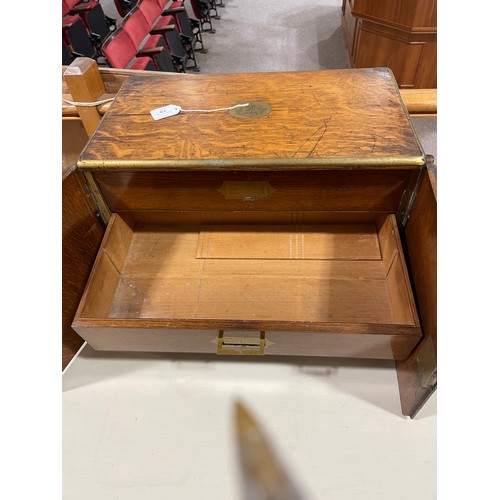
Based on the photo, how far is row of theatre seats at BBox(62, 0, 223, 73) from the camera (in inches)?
77.2

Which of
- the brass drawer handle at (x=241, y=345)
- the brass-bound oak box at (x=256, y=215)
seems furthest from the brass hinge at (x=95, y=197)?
the brass drawer handle at (x=241, y=345)

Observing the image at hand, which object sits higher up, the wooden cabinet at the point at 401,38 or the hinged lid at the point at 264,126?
the hinged lid at the point at 264,126

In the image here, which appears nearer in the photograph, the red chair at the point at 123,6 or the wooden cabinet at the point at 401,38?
the wooden cabinet at the point at 401,38

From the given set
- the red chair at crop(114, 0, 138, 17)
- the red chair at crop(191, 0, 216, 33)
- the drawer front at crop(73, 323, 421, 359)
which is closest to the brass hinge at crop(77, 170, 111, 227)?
the drawer front at crop(73, 323, 421, 359)

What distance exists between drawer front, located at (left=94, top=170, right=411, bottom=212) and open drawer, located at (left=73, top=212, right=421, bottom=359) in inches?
2.4

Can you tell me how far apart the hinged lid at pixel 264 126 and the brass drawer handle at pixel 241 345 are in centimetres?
32

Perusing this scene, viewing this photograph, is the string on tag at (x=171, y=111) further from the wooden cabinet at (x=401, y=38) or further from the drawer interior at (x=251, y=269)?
the wooden cabinet at (x=401, y=38)

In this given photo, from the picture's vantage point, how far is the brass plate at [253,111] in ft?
2.52

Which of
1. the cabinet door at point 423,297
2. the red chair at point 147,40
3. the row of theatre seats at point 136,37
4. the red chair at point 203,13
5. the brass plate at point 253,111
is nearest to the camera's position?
the cabinet door at point 423,297

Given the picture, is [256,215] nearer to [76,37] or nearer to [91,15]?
[76,37]

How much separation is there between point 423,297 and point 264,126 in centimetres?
46

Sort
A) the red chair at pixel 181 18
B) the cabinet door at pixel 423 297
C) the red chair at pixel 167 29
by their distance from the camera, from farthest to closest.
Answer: the red chair at pixel 181 18
the red chair at pixel 167 29
the cabinet door at pixel 423 297

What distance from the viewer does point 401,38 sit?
189 centimetres

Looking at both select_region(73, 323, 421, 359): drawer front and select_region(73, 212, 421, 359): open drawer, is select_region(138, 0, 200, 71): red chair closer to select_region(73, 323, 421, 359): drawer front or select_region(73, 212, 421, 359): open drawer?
select_region(73, 212, 421, 359): open drawer
